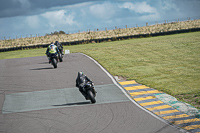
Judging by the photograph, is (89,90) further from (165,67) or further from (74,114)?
(165,67)

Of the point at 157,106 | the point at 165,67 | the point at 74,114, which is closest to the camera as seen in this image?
the point at 74,114

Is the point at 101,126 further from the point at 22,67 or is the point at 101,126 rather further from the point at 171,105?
the point at 22,67

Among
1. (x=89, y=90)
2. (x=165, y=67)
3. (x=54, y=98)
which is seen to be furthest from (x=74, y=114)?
(x=165, y=67)

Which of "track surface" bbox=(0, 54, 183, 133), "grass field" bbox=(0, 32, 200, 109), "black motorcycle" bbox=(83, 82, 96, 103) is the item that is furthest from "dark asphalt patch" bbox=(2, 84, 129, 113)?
"grass field" bbox=(0, 32, 200, 109)

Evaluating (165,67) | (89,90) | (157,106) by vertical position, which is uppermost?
(89,90)

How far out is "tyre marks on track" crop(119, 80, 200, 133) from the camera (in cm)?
1146

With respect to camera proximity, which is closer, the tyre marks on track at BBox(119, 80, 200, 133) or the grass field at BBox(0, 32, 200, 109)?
the tyre marks on track at BBox(119, 80, 200, 133)

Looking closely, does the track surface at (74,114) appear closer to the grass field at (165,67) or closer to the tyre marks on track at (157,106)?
the tyre marks on track at (157,106)

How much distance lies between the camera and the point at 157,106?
14.5 m

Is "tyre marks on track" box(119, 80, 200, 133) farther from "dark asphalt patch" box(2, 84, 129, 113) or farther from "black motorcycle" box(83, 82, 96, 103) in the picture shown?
"black motorcycle" box(83, 82, 96, 103)

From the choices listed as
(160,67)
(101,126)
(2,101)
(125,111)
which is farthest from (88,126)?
(160,67)

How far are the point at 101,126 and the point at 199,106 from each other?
5.22 meters

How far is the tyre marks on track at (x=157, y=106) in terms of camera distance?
37.6 feet

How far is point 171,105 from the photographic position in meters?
14.6
